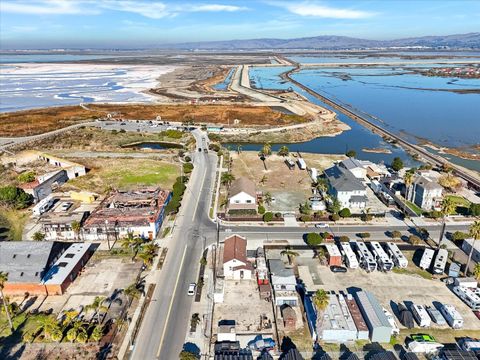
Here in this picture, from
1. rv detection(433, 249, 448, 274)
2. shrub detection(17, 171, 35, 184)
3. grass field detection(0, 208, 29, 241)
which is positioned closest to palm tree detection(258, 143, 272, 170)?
rv detection(433, 249, 448, 274)

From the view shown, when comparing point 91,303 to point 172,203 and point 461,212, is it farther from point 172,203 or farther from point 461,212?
point 461,212

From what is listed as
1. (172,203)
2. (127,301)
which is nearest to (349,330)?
(127,301)

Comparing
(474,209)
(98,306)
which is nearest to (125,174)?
(98,306)

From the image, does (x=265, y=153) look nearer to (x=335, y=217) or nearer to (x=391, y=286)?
(x=335, y=217)

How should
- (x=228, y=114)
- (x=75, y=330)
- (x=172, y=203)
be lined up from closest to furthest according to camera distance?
(x=75, y=330) → (x=172, y=203) → (x=228, y=114)

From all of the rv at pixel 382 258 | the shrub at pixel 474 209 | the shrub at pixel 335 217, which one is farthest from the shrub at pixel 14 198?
the shrub at pixel 474 209

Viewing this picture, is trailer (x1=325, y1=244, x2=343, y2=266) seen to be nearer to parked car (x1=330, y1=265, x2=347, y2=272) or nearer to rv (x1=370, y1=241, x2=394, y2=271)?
parked car (x1=330, y1=265, x2=347, y2=272)
